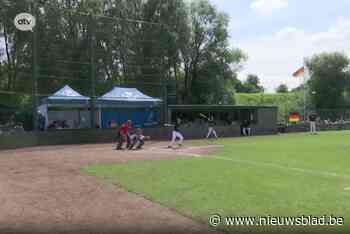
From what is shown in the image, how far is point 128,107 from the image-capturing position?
37.4m

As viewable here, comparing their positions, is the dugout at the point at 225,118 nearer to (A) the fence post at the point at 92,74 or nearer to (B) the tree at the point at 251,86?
(A) the fence post at the point at 92,74

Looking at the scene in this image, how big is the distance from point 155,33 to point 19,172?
23973mm

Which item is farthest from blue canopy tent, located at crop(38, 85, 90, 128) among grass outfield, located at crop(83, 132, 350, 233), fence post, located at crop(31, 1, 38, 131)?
grass outfield, located at crop(83, 132, 350, 233)

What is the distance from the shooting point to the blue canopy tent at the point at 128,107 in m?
35.5

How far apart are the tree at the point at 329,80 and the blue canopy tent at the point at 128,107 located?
142ft

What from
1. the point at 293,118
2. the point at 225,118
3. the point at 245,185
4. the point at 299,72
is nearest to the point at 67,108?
the point at 225,118

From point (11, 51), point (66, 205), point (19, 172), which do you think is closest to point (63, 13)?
point (11, 51)

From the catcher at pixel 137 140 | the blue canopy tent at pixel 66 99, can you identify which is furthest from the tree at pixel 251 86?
the catcher at pixel 137 140

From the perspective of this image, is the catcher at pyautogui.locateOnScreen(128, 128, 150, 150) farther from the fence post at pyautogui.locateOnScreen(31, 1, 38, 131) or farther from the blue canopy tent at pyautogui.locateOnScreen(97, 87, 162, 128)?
the blue canopy tent at pyautogui.locateOnScreen(97, 87, 162, 128)

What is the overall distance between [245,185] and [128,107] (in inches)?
1047

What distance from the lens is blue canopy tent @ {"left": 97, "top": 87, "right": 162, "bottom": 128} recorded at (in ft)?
117

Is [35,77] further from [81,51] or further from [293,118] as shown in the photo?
[293,118]

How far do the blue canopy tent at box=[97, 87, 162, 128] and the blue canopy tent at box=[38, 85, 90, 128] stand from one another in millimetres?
1187

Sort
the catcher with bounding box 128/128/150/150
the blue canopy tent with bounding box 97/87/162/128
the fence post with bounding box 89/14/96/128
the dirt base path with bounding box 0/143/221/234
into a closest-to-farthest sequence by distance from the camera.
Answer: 1. the dirt base path with bounding box 0/143/221/234
2. the catcher with bounding box 128/128/150/150
3. the fence post with bounding box 89/14/96/128
4. the blue canopy tent with bounding box 97/87/162/128
